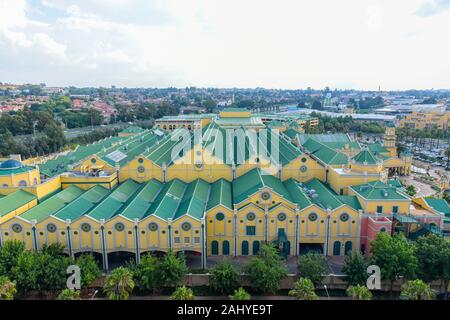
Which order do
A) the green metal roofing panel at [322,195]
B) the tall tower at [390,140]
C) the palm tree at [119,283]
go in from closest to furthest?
the palm tree at [119,283]
the green metal roofing panel at [322,195]
the tall tower at [390,140]

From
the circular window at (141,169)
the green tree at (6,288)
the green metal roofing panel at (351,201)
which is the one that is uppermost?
the circular window at (141,169)

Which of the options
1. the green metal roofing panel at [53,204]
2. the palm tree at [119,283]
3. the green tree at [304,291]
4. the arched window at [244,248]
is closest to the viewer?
the green tree at [304,291]

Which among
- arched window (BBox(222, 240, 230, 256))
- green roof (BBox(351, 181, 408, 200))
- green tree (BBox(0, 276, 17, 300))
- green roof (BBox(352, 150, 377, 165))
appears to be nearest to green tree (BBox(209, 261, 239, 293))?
arched window (BBox(222, 240, 230, 256))

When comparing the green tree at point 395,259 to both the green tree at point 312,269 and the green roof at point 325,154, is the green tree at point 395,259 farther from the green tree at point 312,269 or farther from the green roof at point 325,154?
the green roof at point 325,154

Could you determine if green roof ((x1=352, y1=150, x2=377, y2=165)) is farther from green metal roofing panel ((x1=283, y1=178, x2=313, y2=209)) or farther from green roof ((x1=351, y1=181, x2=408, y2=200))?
green metal roofing panel ((x1=283, y1=178, x2=313, y2=209))

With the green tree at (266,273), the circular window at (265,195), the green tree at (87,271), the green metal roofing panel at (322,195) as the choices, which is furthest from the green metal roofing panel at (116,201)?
the green metal roofing panel at (322,195)
